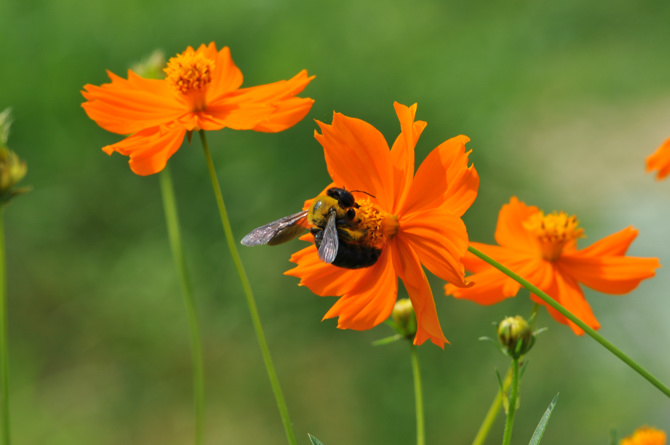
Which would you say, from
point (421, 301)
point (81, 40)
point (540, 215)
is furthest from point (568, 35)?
point (421, 301)

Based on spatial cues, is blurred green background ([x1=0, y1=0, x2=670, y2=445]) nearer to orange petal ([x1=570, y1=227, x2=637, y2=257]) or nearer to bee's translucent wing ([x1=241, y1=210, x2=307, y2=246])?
orange petal ([x1=570, y1=227, x2=637, y2=257])

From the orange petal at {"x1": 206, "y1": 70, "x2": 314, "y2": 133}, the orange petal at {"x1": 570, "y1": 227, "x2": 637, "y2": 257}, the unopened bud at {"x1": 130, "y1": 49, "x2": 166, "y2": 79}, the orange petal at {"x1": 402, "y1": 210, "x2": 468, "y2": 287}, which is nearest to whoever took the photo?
the orange petal at {"x1": 402, "y1": 210, "x2": 468, "y2": 287}

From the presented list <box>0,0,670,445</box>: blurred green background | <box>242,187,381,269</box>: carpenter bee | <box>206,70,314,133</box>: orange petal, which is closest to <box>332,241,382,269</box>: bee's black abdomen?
<box>242,187,381,269</box>: carpenter bee

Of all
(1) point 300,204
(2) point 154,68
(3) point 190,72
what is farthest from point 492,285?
(1) point 300,204

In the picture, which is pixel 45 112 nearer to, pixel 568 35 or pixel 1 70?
pixel 1 70

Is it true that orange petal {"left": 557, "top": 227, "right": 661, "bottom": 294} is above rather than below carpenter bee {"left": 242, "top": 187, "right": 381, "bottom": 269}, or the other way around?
below

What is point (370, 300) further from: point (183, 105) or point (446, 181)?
point (183, 105)

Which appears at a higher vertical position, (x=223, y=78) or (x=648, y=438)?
(x=223, y=78)
